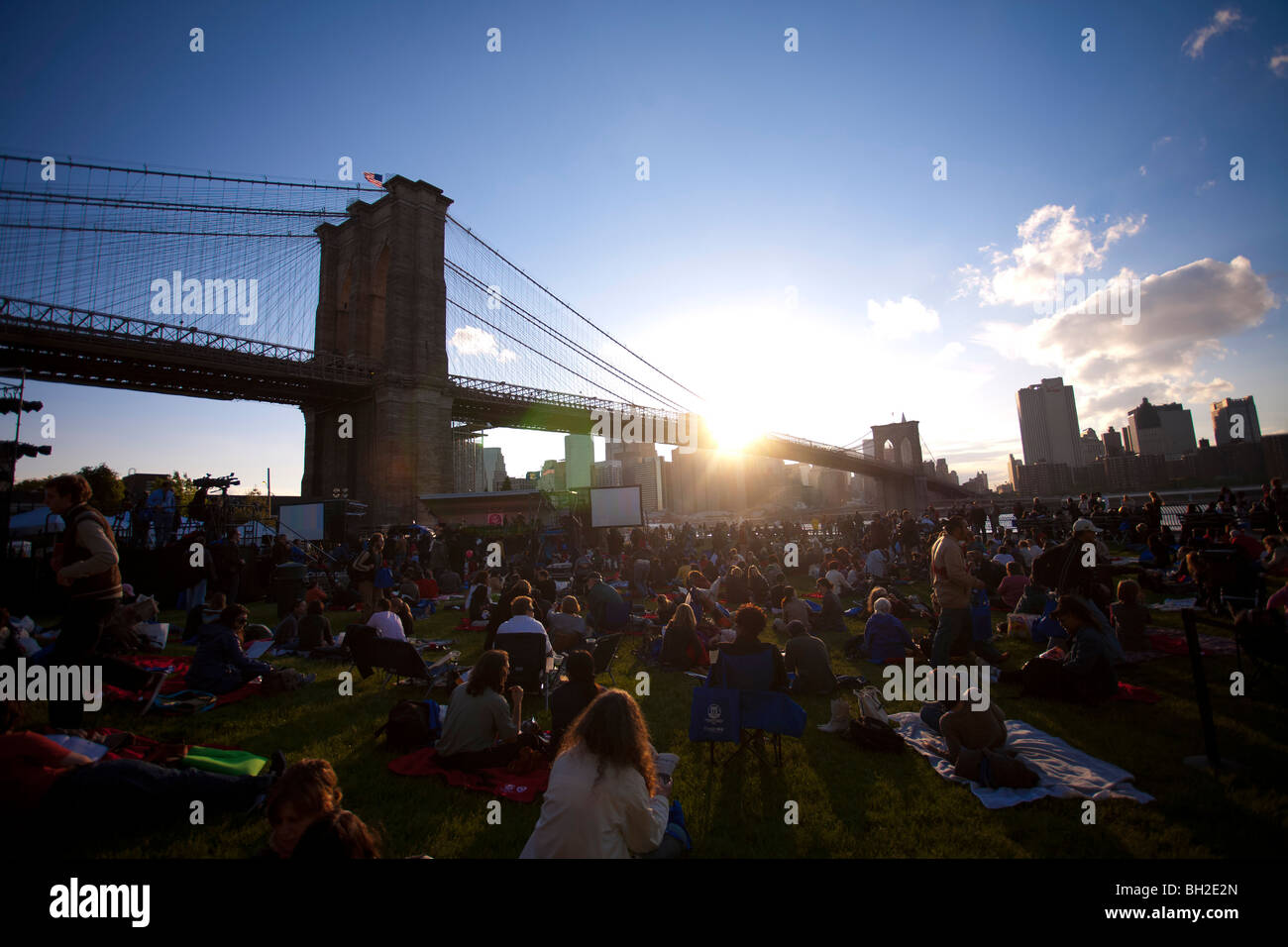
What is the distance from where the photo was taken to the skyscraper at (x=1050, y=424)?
247 ft

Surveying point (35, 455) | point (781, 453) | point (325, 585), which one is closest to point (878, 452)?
point (781, 453)

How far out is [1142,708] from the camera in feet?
16.1

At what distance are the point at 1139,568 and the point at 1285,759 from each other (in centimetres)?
159

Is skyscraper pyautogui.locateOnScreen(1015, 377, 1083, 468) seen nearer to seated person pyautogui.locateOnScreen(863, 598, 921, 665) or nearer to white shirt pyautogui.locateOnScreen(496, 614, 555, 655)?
seated person pyautogui.locateOnScreen(863, 598, 921, 665)

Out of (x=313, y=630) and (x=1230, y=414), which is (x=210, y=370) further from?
(x=1230, y=414)

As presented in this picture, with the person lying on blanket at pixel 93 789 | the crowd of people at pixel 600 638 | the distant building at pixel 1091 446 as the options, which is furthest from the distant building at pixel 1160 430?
the person lying on blanket at pixel 93 789

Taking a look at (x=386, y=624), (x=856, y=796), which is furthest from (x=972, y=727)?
(x=386, y=624)

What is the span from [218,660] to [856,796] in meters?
6.69

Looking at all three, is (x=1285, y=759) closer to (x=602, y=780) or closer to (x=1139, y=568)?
(x=1139, y=568)

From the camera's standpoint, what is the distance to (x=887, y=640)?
690cm

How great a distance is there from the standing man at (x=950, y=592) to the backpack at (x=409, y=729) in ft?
Answer: 16.3

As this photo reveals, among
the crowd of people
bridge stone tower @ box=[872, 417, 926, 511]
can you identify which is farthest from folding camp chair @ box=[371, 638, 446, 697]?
bridge stone tower @ box=[872, 417, 926, 511]

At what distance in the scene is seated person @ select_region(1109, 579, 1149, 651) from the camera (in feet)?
21.5

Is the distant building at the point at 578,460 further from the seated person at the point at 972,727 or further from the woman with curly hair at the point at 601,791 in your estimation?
the woman with curly hair at the point at 601,791
